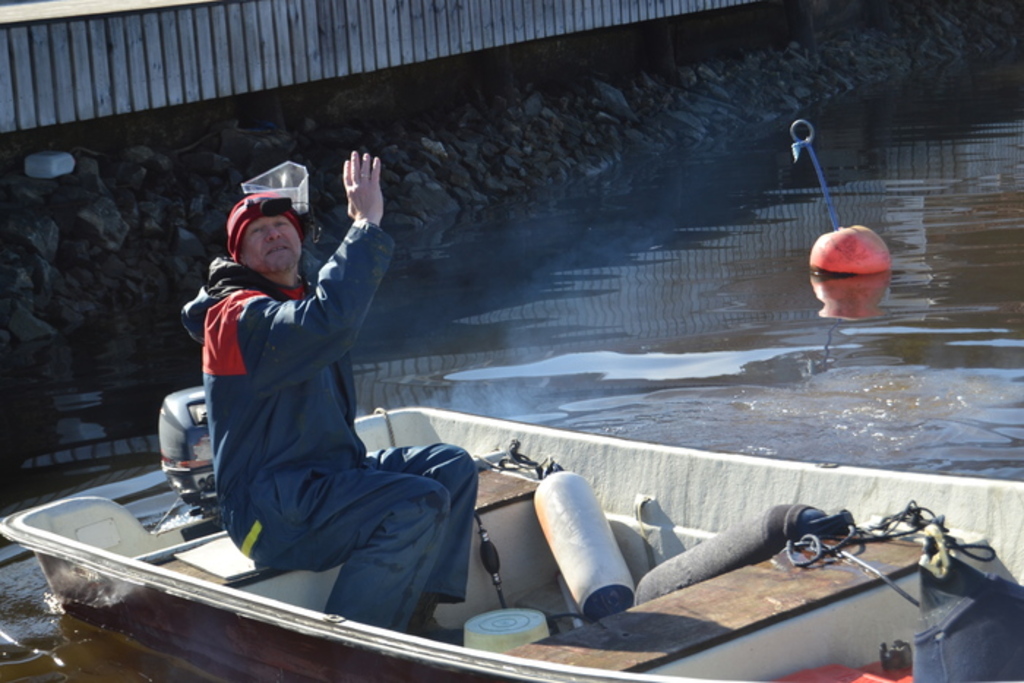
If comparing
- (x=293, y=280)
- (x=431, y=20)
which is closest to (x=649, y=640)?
(x=293, y=280)

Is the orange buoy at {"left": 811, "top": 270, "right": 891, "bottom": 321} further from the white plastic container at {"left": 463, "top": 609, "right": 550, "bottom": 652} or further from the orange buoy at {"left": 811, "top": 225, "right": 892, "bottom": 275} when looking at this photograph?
the white plastic container at {"left": 463, "top": 609, "right": 550, "bottom": 652}

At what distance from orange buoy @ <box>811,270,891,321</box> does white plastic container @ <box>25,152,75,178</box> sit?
635cm

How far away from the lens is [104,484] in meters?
7.59

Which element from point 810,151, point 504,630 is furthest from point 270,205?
point 810,151

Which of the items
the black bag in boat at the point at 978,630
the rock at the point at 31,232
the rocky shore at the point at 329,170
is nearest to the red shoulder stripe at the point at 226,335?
the black bag in boat at the point at 978,630

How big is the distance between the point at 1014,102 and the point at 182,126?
13.3 m

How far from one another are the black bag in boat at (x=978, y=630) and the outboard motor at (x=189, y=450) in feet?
10.4

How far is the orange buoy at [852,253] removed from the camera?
1133 cm

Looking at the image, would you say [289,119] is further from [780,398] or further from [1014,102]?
[1014,102]

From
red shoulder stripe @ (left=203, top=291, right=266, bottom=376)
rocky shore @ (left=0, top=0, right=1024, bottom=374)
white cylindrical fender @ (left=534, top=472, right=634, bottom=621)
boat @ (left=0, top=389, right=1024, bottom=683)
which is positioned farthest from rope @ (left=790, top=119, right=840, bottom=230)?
red shoulder stripe @ (left=203, top=291, right=266, bottom=376)

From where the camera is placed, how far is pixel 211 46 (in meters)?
12.6

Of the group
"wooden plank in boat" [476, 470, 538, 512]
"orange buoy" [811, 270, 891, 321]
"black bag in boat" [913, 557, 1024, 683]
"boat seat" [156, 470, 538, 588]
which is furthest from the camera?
"orange buoy" [811, 270, 891, 321]

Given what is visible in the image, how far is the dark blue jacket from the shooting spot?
451cm

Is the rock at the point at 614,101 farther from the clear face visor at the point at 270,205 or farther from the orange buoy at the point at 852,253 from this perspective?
the clear face visor at the point at 270,205
